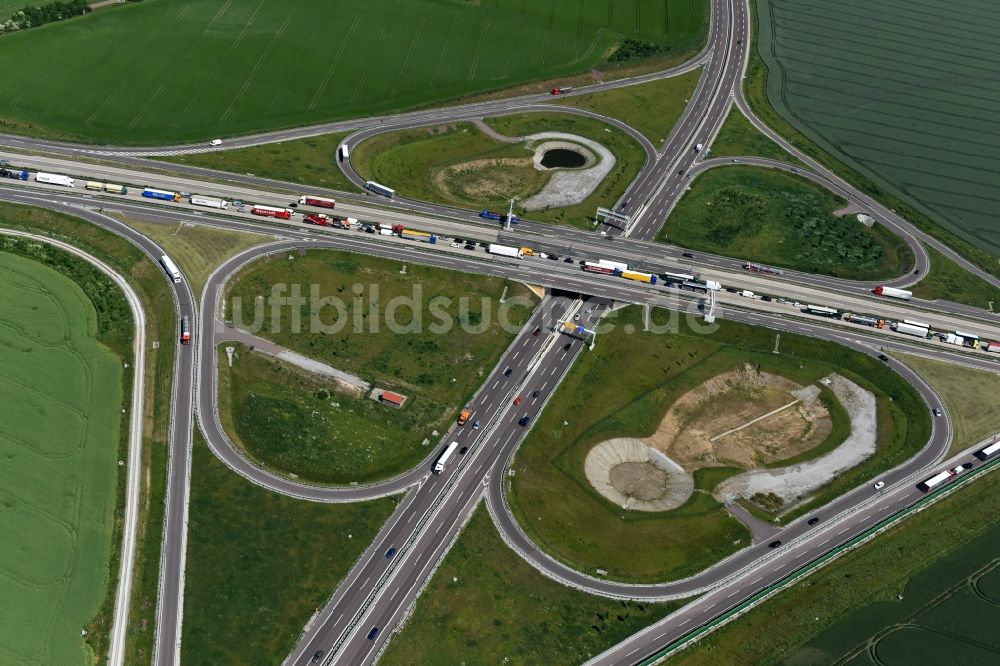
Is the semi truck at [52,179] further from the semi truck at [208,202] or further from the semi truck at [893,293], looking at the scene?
the semi truck at [893,293]

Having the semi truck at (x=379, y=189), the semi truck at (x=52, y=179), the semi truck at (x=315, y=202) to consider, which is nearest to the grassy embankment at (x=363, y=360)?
the semi truck at (x=315, y=202)

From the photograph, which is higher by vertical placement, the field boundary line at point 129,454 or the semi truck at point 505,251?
the semi truck at point 505,251

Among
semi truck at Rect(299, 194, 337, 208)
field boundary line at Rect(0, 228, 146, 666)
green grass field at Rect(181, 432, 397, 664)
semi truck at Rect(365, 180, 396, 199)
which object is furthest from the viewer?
semi truck at Rect(365, 180, 396, 199)

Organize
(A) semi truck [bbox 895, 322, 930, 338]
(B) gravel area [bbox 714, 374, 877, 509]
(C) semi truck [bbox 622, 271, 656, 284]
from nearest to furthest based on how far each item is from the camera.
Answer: (B) gravel area [bbox 714, 374, 877, 509]
(A) semi truck [bbox 895, 322, 930, 338]
(C) semi truck [bbox 622, 271, 656, 284]

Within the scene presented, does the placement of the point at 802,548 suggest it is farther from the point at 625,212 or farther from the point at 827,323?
the point at 625,212

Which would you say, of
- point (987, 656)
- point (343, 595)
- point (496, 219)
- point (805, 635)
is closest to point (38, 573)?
point (343, 595)

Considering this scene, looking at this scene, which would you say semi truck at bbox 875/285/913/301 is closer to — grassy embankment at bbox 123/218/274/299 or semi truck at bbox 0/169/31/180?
grassy embankment at bbox 123/218/274/299

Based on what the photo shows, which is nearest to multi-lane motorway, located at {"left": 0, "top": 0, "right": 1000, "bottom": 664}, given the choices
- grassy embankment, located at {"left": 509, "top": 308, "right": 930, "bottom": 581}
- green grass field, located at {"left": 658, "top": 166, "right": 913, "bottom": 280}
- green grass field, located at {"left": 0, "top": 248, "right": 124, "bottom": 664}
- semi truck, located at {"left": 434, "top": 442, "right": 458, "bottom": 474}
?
semi truck, located at {"left": 434, "top": 442, "right": 458, "bottom": 474}
